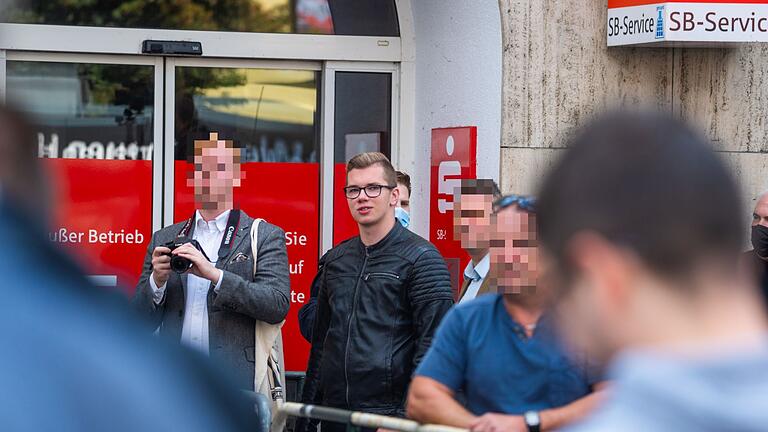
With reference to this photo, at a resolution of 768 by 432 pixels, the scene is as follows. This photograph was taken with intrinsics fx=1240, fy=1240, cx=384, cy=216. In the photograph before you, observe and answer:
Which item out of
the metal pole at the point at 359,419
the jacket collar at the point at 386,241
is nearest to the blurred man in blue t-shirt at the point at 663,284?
the metal pole at the point at 359,419

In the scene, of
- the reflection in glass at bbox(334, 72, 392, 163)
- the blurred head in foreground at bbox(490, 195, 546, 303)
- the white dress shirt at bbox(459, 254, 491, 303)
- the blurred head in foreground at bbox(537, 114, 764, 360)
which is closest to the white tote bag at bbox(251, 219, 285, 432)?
the white dress shirt at bbox(459, 254, 491, 303)

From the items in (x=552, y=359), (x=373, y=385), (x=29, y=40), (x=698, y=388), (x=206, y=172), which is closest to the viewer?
(x=698, y=388)

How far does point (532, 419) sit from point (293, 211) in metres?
5.05

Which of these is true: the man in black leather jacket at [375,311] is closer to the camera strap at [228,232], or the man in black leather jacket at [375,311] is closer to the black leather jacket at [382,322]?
the black leather jacket at [382,322]

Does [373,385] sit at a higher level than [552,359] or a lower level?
lower

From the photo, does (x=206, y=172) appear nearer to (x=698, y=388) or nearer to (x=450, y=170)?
(x=450, y=170)

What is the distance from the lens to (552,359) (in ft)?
→ 11.9

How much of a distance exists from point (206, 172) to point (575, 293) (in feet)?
13.5

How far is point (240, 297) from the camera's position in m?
5.23

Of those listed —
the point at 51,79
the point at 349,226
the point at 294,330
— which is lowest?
the point at 294,330

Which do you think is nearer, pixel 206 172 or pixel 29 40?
pixel 206 172

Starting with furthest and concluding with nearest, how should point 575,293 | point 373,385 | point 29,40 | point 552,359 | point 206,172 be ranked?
point 29,40, point 206,172, point 373,385, point 552,359, point 575,293

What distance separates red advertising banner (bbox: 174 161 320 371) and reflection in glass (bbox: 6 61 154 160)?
2.49ft

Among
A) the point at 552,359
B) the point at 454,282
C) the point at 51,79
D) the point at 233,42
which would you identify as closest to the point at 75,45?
the point at 51,79
